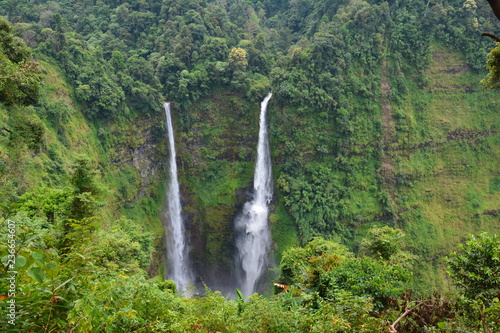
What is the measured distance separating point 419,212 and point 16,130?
26399mm

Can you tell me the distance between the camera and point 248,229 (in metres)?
24.3

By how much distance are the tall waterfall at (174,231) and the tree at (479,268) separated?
2029 cm

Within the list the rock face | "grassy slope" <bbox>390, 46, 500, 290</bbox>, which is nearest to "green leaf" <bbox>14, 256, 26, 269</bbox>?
the rock face

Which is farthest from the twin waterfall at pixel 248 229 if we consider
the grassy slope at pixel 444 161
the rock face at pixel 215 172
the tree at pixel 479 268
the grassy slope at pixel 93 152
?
the tree at pixel 479 268

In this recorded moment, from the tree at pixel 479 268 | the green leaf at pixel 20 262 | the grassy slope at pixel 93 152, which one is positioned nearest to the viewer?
the green leaf at pixel 20 262

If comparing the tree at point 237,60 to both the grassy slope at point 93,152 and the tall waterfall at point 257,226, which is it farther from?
the grassy slope at point 93,152

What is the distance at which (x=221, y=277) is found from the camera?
24.7m

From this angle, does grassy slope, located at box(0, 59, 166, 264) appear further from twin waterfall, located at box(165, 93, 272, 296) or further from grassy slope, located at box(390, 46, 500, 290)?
grassy slope, located at box(390, 46, 500, 290)

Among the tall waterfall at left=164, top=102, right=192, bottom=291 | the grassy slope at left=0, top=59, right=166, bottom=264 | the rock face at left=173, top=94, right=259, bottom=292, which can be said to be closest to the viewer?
→ the grassy slope at left=0, top=59, right=166, bottom=264

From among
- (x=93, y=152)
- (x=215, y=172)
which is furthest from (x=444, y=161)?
(x=93, y=152)

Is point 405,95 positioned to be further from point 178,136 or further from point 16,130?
point 16,130

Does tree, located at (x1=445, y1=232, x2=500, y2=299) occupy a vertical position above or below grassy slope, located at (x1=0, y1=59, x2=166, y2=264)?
below

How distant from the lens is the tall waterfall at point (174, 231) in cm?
2284

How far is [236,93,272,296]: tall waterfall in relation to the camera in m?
23.4
